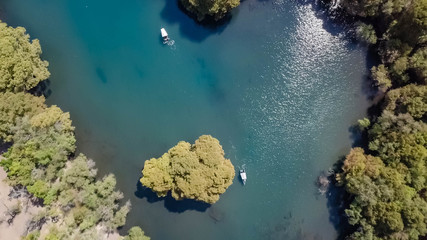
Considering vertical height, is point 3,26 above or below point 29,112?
above

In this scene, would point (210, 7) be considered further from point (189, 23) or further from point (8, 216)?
point (8, 216)

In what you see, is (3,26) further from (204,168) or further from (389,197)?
(389,197)

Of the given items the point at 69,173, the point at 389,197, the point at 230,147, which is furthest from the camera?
the point at 230,147

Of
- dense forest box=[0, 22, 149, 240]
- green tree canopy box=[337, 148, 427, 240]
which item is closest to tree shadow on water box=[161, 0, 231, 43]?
dense forest box=[0, 22, 149, 240]

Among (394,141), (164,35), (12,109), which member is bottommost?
(12,109)

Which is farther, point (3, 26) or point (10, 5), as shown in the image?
point (10, 5)

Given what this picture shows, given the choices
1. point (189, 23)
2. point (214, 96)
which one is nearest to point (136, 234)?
point (214, 96)

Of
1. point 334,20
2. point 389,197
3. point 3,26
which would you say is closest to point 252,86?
point 334,20
